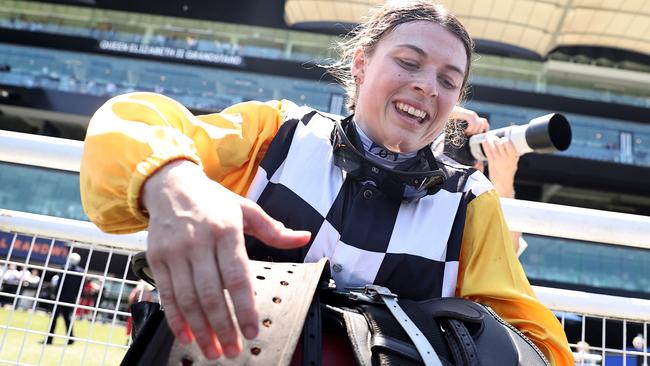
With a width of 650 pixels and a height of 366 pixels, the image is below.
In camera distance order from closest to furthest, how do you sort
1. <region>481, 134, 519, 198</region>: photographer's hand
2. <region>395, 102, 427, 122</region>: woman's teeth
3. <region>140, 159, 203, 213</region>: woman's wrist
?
1. <region>140, 159, 203, 213</region>: woman's wrist
2. <region>395, 102, 427, 122</region>: woman's teeth
3. <region>481, 134, 519, 198</region>: photographer's hand

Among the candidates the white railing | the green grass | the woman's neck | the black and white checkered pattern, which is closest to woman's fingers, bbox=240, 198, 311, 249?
→ the black and white checkered pattern

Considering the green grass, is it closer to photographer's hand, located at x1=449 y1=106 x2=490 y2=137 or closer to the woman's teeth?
the woman's teeth

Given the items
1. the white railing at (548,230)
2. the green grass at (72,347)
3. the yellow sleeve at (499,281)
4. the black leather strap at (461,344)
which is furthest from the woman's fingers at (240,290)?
the green grass at (72,347)

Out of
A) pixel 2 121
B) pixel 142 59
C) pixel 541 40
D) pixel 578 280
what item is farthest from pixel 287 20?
pixel 578 280

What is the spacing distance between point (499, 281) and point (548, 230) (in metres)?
0.46

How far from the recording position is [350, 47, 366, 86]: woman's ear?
127cm

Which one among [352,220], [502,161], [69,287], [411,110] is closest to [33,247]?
[69,287]

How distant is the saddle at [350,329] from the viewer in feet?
2.26

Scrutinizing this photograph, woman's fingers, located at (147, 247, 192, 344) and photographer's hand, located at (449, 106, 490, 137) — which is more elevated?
photographer's hand, located at (449, 106, 490, 137)

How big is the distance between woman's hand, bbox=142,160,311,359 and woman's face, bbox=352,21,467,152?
560 millimetres

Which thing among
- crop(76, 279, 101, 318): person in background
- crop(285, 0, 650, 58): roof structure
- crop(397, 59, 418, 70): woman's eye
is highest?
crop(285, 0, 650, 58): roof structure

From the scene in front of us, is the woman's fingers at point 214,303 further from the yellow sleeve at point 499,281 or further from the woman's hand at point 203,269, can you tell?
the yellow sleeve at point 499,281

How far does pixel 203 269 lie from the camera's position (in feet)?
1.87

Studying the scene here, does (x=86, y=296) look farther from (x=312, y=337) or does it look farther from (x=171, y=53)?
(x=171, y=53)
